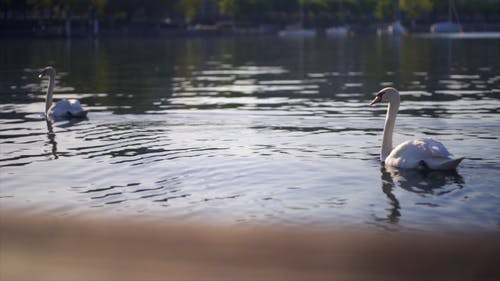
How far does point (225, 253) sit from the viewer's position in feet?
31.7

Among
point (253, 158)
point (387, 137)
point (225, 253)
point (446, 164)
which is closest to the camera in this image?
point (225, 253)

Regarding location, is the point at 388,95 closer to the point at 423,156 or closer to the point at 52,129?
the point at 423,156

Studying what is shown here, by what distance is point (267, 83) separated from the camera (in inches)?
1451

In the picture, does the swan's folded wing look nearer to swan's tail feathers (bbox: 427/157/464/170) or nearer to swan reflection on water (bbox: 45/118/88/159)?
swan's tail feathers (bbox: 427/157/464/170)

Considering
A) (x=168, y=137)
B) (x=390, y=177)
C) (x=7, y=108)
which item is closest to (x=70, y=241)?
(x=390, y=177)

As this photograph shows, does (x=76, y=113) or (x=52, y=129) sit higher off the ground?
(x=76, y=113)

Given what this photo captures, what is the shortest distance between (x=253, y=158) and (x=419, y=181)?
3449 millimetres

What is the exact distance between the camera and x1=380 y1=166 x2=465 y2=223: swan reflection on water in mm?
13188

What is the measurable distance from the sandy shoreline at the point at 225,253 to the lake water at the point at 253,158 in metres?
0.60

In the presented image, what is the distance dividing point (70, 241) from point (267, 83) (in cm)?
2701

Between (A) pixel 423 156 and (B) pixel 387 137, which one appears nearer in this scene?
(A) pixel 423 156

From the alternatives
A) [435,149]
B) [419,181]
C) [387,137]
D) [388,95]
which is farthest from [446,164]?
[388,95]

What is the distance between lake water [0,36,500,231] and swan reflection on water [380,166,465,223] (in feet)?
0.09

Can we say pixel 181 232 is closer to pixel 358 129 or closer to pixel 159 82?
pixel 358 129
